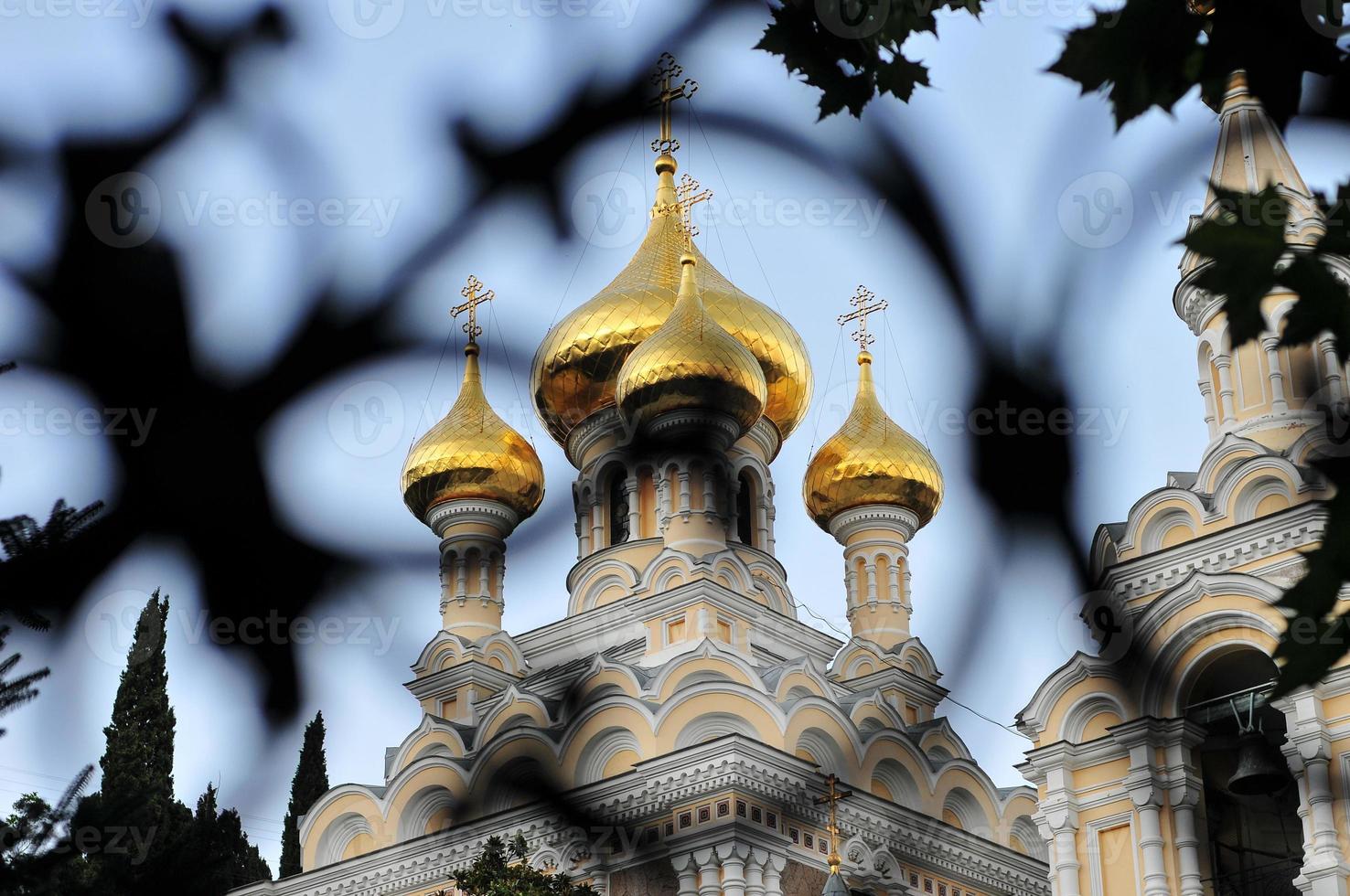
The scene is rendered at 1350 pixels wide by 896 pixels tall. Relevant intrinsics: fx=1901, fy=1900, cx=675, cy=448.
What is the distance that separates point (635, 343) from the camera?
25281 mm

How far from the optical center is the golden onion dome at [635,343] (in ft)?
83.2

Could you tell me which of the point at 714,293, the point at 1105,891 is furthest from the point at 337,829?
the point at 1105,891

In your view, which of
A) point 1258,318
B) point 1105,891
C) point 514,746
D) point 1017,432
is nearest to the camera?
point 1017,432

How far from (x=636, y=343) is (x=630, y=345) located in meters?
0.08

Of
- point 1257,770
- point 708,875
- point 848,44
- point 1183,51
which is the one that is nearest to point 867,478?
point 708,875

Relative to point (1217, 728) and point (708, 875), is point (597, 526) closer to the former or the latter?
point (708, 875)

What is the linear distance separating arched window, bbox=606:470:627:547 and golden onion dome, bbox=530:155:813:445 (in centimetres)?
95

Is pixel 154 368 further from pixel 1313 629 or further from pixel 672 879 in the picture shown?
pixel 672 879

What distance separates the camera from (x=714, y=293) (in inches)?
1030

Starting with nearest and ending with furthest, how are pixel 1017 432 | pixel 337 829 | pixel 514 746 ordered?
pixel 1017 432, pixel 514 746, pixel 337 829

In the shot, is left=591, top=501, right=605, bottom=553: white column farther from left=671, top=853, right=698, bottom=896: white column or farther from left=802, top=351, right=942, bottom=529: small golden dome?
left=671, top=853, right=698, bottom=896: white column

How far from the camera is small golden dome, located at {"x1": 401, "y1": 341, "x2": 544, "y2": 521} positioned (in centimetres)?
2438

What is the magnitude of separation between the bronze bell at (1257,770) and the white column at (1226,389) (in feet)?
17.0

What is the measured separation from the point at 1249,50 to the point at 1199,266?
181 mm
